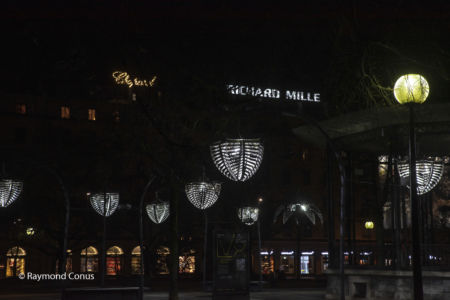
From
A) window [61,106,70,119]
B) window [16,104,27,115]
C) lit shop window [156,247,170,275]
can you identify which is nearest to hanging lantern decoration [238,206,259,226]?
lit shop window [156,247,170,275]

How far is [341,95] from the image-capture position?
17.5 meters

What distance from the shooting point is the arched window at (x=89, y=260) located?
6688 cm

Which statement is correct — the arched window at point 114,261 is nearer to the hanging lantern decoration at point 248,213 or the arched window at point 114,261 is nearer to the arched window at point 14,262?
the arched window at point 14,262

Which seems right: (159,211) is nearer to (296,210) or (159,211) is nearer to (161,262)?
(296,210)

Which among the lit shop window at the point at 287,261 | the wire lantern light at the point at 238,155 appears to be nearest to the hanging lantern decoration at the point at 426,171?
the wire lantern light at the point at 238,155

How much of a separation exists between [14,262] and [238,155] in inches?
2168

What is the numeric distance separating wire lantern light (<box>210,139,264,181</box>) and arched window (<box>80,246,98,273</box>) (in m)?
55.6

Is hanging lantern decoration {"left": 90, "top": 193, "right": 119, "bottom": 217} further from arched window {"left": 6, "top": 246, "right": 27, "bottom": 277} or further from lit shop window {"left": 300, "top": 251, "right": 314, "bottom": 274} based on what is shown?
lit shop window {"left": 300, "top": 251, "right": 314, "bottom": 274}

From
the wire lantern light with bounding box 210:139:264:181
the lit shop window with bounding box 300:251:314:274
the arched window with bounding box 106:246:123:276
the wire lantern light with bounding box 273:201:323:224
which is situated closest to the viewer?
the wire lantern light with bounding box 210:139:264:181

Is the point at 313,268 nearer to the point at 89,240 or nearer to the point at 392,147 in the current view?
the point at 89,240

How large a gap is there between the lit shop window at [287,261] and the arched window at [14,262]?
2933 cm

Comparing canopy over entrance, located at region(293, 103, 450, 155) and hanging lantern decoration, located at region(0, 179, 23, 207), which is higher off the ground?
canopy over entrance, located at region(293, 103, 450, 155)

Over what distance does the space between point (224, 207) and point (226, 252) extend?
24556 mm

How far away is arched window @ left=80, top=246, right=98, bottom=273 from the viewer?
219 feet
